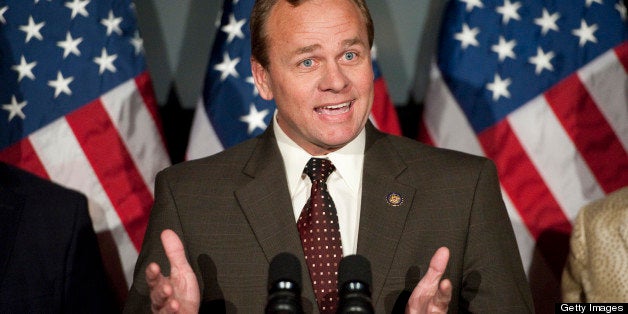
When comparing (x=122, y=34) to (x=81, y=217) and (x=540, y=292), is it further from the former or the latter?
(x=540, y=292)

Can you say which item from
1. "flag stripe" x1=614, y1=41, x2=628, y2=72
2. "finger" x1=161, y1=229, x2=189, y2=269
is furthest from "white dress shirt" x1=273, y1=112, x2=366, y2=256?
"flag stripe" x1=614, y1=41, x2=628, y2=72

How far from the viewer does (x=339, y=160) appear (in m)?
1.73

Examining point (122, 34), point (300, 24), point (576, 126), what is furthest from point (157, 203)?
point (576, 126)

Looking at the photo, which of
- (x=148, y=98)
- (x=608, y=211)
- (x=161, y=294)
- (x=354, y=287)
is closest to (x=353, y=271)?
(x=354, y=287)

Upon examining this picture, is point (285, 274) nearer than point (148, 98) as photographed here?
Yes

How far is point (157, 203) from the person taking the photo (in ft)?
5.75

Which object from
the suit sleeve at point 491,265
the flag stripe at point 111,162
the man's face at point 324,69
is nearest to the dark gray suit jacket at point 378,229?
the suit sleeve at point 491,265

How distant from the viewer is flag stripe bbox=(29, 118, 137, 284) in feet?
7.89

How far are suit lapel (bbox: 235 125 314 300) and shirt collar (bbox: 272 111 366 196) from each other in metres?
0.02

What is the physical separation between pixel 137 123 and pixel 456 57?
107 cm

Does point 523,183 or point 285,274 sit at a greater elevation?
point 285,274

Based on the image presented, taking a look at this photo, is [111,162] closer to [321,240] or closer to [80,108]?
[80,108]


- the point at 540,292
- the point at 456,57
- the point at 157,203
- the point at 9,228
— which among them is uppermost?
the point at 456,57

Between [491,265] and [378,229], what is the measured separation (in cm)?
24
